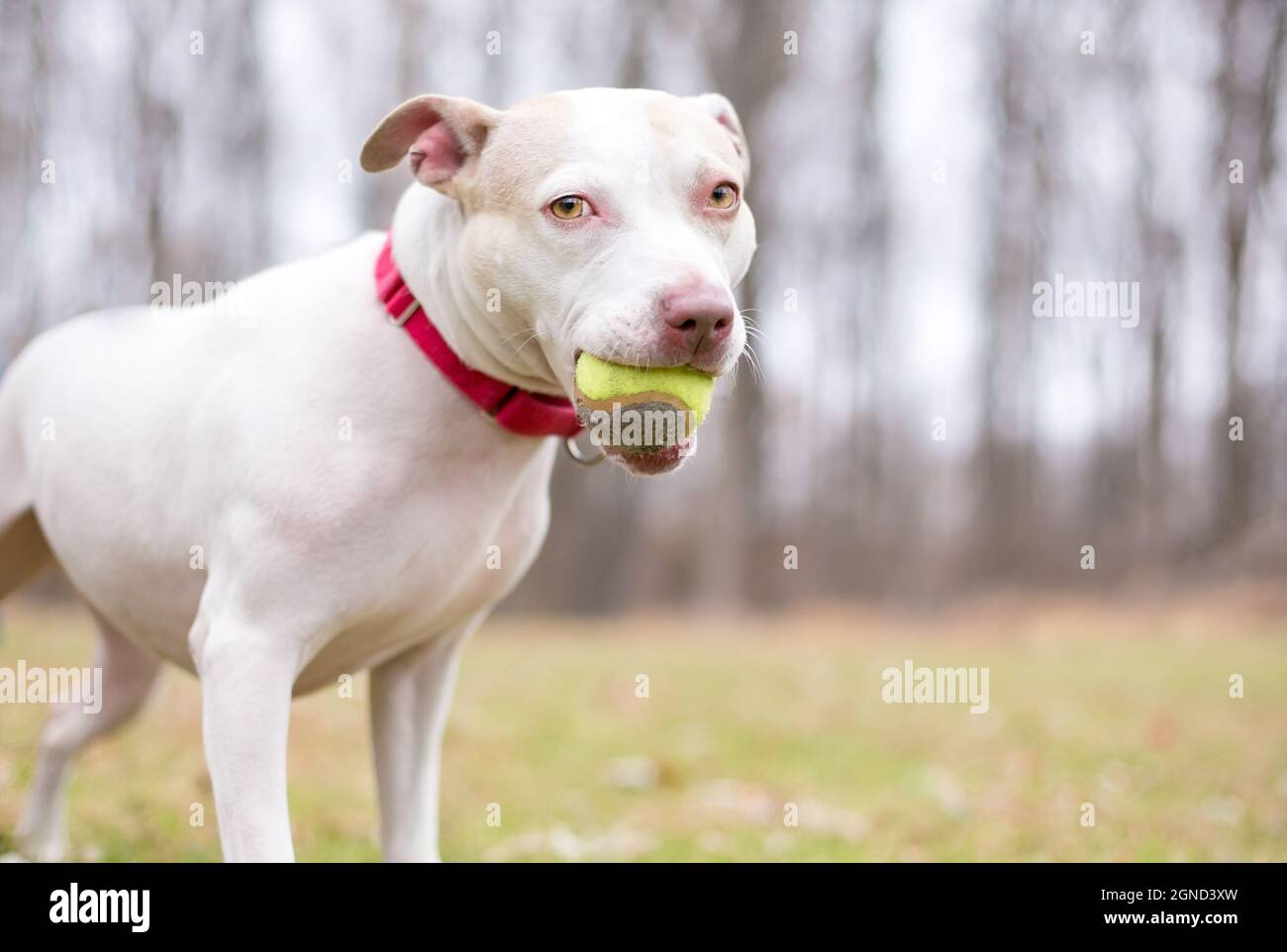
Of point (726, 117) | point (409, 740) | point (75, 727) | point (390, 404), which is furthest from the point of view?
point (75, 727)

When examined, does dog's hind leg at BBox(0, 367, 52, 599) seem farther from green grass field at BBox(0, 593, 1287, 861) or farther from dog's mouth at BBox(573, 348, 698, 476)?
dog's mouth at BBox(573, 348, 698, 476)

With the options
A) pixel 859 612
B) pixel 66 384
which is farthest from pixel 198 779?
pixel 859 612

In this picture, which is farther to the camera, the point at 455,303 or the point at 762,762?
the point at 762,762

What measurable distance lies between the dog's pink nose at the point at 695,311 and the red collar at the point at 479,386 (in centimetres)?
45

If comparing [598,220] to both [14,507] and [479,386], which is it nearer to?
[479,386]

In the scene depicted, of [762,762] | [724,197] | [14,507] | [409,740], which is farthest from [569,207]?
[762,762]

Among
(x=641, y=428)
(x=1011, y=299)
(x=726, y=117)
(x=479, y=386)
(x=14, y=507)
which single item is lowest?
(x=14, y=507)

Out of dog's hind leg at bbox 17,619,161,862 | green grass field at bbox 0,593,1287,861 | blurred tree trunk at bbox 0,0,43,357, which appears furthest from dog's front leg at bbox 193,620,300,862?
blurred tree trunk at bbox 0,0,43,357

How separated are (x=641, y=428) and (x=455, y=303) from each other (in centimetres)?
59

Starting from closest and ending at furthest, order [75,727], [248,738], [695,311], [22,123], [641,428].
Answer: [695,311], [641,428], [248,738], [75,727], [22,123]

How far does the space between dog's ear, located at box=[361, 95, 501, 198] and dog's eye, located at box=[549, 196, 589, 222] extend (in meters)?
0.33

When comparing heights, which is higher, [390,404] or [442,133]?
[442,133]

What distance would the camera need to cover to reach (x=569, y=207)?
2.51m
